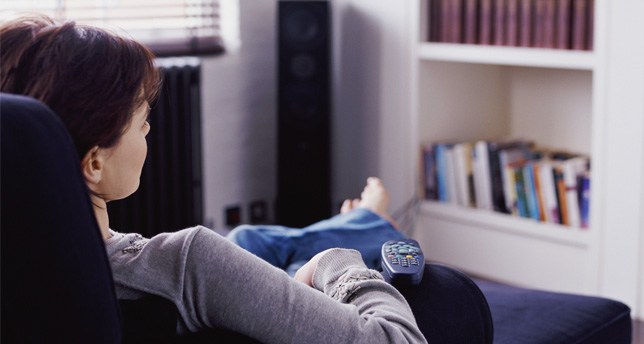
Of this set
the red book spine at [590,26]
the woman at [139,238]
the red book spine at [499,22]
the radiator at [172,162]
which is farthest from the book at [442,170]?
the woman at [139,238]

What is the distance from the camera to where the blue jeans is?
159 centimetres

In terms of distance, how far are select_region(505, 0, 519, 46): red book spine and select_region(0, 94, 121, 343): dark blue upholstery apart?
7.25 feet

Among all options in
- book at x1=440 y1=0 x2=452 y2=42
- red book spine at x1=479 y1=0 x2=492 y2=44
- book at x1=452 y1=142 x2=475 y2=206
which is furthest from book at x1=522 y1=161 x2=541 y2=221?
book at x1=440 y1=0 x2=452 y2=42

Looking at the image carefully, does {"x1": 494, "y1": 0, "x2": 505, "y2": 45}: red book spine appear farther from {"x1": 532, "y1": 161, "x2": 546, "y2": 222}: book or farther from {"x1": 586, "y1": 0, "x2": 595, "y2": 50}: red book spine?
{"x1": 532, "y1": 161, "x2": 546, "y2": 222}: book

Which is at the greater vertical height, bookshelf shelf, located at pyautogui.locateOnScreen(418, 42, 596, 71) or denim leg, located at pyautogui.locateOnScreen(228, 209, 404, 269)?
bookshelf shelf, located at pyautogui.locateOnScreen(418, 42, 596, 71)

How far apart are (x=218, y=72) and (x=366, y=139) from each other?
63cm

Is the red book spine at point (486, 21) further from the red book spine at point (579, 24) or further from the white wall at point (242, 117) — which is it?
the white wall at point (242, 117)

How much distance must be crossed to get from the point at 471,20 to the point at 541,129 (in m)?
0.52

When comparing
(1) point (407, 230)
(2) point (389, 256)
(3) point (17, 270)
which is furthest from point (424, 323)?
(1) point (407, 230)

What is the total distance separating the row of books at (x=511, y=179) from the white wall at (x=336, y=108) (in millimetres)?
129

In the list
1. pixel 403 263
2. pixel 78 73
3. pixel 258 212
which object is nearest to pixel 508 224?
pixel 258 212

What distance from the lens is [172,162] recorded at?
2773 mm

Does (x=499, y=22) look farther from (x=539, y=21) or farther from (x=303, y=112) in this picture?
(x=303, y=112)

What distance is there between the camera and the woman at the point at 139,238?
72 cm
